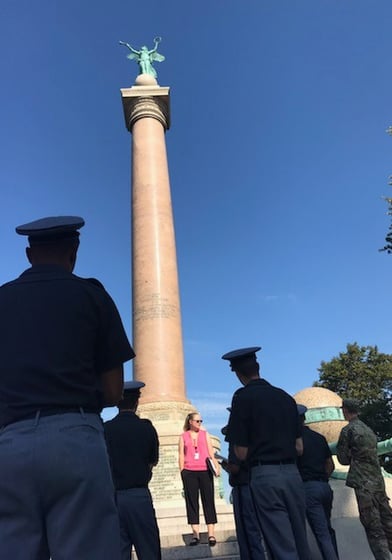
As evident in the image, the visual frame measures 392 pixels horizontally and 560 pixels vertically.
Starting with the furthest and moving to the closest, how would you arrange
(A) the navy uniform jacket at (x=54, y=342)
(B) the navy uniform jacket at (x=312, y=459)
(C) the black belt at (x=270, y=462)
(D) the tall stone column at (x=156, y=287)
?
1. (D) the tall stone column at (x=156, y=287)
2. (B) the navy uniform jacket at (x=312, y=459)
3. (C) the black belt at (x=270, y=462)
4. (A) the navy uniform jacket at (x=54, y=342)

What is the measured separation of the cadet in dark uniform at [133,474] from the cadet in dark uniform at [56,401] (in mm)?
2765

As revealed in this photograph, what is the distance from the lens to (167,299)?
53.6 ft

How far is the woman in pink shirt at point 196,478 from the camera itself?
26.7 ft

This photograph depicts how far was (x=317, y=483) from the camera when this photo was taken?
6918 millimetres

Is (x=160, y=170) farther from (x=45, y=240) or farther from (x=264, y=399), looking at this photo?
(x=45, y=240)

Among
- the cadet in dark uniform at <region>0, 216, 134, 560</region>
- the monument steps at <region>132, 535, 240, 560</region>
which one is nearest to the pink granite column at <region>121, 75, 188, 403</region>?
the monument steps at <region>132, 535, 240, 560</region>

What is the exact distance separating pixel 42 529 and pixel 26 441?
352 mm

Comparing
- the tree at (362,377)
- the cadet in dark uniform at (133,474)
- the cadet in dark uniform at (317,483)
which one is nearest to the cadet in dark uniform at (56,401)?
the cadet in dark uniform at (133,474)

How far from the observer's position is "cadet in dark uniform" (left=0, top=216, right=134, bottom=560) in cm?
209

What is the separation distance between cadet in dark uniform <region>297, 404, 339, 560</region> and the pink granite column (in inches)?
325

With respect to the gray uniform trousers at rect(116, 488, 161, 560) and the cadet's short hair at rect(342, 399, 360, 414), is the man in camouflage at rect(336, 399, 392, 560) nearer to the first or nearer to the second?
the cadet's short hair at rect(342, 399, 360, 414)

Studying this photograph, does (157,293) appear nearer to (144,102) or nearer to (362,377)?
(144,102)

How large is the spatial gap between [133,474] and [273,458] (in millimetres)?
1420

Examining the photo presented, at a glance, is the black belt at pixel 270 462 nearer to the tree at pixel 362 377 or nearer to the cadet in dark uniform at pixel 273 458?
the cadet in dark uniform at pixel 273 458
